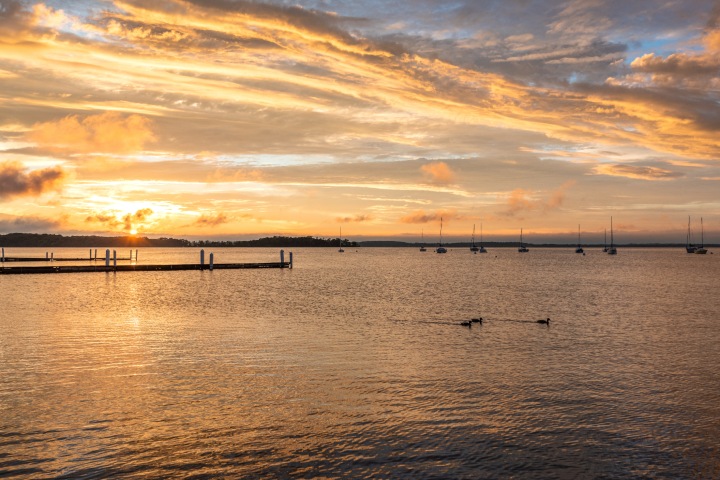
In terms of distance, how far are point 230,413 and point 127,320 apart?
21.8 meters

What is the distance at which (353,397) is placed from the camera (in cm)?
1744

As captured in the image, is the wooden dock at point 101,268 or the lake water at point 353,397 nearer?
the lake water at point 353,397

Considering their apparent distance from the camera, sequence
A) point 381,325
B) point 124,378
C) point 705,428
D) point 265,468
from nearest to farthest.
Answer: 1. point 265,468
2. point 705,428
3. point 124,378
4. point 381,325

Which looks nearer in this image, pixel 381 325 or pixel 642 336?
pixel 642 336

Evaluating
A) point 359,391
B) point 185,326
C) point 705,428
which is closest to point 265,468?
Result: point 359,391

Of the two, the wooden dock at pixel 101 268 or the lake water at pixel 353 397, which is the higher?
the wooden dock at pixel 101 268

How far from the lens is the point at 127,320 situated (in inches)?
1375

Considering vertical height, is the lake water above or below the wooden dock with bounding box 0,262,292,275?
below

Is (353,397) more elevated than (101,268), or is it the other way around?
(101,268)

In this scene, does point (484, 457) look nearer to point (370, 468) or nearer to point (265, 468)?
point (370, 468)

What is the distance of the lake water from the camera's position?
491 inches

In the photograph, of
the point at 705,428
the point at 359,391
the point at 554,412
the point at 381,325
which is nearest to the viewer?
the point at 705,428

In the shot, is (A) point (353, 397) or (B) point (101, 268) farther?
(B) point (101, 268)

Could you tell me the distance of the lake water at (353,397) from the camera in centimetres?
1247
